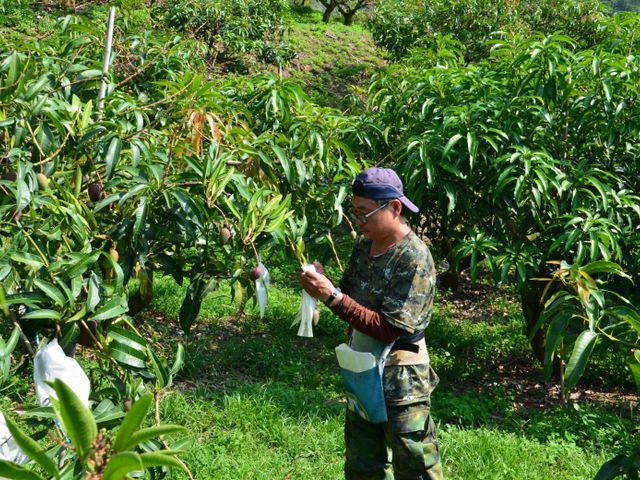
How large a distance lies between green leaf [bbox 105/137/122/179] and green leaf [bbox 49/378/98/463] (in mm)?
1298

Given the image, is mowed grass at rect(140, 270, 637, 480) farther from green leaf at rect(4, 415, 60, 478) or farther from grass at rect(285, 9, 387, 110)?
grass at rect(285, 9, 387, 110)

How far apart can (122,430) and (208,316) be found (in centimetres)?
405

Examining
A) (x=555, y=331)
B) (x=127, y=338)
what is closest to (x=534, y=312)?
(x=555, y=331)

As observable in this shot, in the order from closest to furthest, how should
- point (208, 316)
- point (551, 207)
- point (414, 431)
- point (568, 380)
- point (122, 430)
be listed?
point (122, 430) < point (568, 380) < point (414, 431) < point (551, 207) < point (208, 316)

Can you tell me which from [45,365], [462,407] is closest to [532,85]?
[462,407]

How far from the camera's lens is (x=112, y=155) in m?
2.02

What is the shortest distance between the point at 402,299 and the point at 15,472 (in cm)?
151

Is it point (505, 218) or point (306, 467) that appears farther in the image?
point (505, 218)

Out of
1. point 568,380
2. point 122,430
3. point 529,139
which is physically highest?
point 122,430

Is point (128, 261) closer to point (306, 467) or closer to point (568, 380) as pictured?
point (568, 380)

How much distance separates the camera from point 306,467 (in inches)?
122

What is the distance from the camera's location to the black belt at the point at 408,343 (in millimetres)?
2322

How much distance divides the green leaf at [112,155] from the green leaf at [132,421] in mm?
1276

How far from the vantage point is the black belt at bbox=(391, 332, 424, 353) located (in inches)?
91.4
